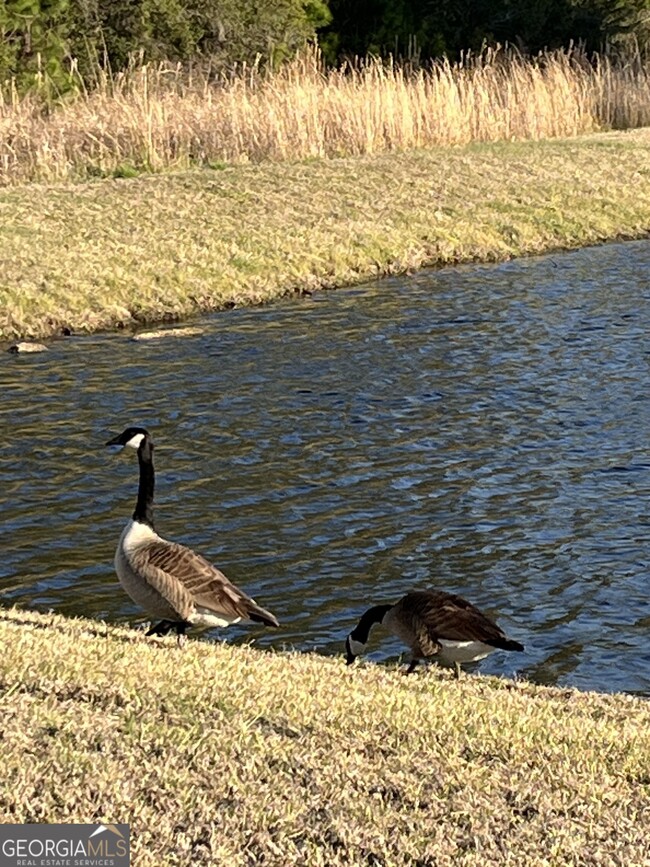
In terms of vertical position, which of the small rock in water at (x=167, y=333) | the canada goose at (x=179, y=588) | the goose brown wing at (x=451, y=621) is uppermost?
the canada goose at (x=179, y=588)

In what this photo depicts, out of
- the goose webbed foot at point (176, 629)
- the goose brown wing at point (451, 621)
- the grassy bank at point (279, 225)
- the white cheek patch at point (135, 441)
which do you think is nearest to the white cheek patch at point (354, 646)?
the goose brown wing at point (451, 621)

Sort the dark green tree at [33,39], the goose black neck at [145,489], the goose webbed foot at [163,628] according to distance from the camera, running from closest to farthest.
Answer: the goose webbed foot at [163,628] < the goose black neck at [145,489] < the dark green tree at [33,39]

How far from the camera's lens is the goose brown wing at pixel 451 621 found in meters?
8.30

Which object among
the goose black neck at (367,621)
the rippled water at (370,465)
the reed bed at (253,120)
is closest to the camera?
the goose black neck at (367,621)

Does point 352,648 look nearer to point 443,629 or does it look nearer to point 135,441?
point 443,629

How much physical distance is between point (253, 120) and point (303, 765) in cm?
2363

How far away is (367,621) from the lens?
9000 mm

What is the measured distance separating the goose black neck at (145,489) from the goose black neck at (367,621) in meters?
1.32

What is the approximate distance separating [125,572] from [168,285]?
13146 millimetres

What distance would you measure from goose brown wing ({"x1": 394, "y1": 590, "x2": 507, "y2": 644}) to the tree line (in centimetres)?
2239

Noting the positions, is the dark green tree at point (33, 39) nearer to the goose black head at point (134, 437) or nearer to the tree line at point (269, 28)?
the tree line at point (269, 28)

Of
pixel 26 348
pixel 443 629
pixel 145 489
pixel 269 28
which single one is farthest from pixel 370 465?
pixel 269 28

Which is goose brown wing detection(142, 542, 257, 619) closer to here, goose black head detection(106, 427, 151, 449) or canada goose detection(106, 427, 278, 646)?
canada goose detection(106, 427, 278, 646)

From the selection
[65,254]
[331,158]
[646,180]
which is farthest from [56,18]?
[65,254]
